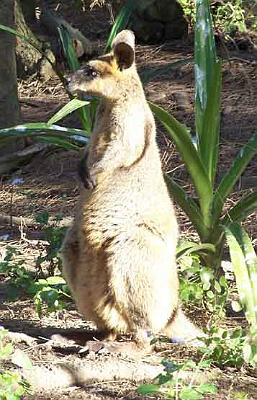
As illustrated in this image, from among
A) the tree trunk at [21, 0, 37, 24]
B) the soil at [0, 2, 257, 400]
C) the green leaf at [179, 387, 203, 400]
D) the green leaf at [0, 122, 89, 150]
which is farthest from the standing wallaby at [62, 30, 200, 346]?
the tree trunk at [21, 0, 37, 24]

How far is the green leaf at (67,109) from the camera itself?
487cm

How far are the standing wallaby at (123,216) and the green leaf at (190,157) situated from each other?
1.39ft

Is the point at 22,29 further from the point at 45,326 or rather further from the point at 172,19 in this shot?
the point at 45,326

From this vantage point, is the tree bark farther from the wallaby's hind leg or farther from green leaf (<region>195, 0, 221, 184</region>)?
the wallaby's hind leg

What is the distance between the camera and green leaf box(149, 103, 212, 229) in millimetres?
5004

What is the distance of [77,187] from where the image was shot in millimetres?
8312

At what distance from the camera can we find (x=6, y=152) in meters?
→ 9.05

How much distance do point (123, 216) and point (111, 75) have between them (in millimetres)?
708

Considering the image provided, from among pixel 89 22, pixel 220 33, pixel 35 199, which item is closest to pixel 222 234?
pixel 35 199

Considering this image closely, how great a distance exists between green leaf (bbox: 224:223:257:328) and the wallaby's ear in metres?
1.08

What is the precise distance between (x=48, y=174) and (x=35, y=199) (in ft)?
2.19

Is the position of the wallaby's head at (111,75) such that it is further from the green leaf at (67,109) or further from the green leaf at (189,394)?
the green leaf at (189,394)

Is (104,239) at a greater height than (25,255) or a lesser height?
greater

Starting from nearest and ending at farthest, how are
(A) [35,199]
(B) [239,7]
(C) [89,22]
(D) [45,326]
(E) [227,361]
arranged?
1. (E) [227,361]
2. (D) [45,326]
3. (A) [35,199]
4. (B) [239,7]
5. (C) [89,22]
